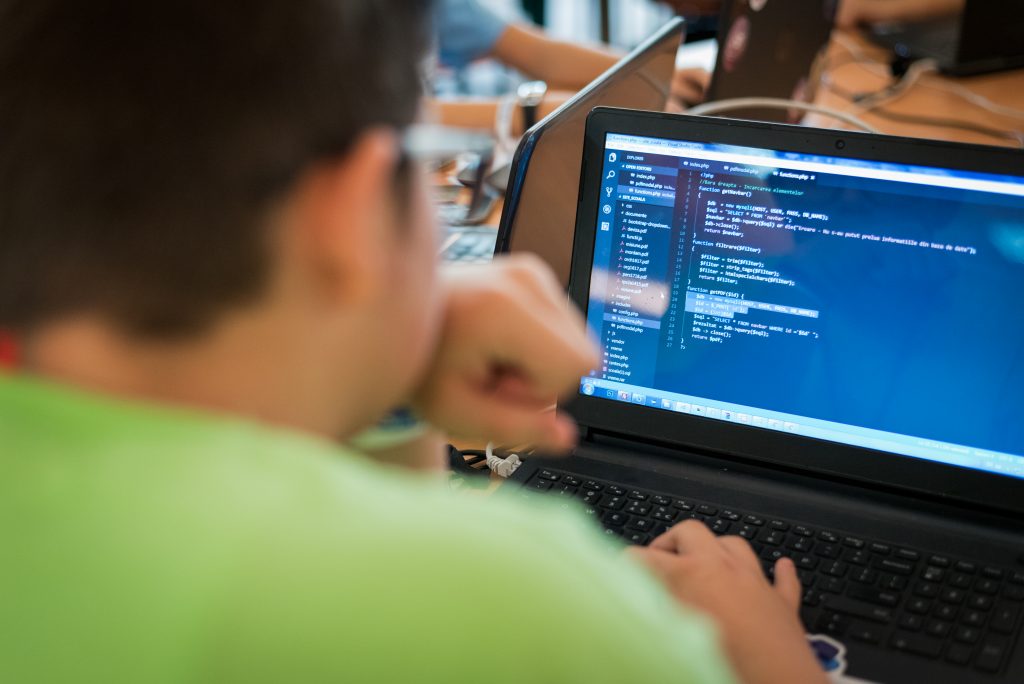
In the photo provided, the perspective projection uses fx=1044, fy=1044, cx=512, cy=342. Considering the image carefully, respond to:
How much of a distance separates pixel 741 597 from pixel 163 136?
494 millimetres

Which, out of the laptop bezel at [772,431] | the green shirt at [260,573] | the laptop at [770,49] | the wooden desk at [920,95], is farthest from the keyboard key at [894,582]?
the wooden desk at [920,95]

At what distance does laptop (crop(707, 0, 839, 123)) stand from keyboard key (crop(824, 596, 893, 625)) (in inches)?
36.8

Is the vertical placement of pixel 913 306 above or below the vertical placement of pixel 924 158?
below

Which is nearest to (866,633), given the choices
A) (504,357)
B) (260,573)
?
(504,357)

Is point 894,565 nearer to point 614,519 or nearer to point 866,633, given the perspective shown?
point 866,633

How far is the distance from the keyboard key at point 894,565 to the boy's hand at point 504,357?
344mm

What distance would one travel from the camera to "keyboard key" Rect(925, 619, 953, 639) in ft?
2.59

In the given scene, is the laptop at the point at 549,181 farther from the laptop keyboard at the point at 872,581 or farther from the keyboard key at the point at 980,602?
the keyboard key at the point at 980,602

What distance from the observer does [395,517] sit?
0.44 metres

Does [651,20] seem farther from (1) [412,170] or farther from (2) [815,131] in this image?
(1) [412,170]

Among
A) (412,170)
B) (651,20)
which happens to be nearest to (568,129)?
(412,170)

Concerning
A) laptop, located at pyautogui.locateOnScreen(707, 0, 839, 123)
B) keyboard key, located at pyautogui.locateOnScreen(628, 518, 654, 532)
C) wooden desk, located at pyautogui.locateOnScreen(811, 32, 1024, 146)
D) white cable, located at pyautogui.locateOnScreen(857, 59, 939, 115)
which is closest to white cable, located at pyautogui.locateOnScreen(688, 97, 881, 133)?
laptop, located at pyautogui.locateOnScreen(707, 0, 839, 123)

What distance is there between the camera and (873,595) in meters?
0.83

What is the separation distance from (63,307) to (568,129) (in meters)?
0.74
